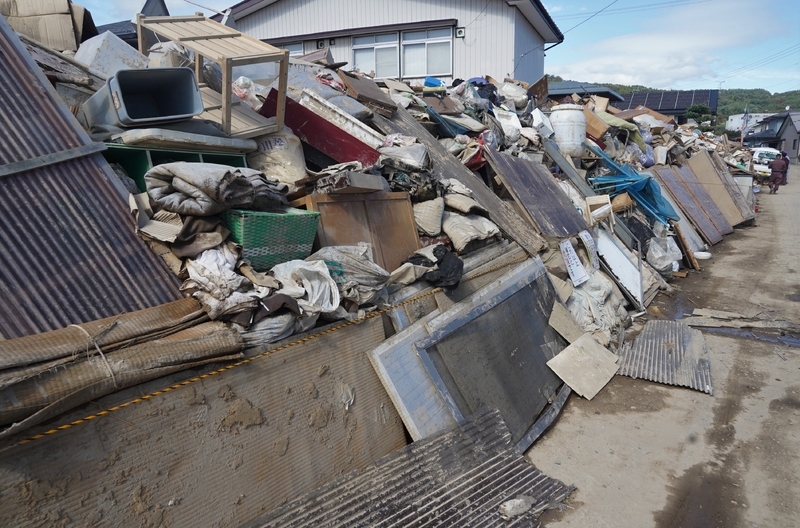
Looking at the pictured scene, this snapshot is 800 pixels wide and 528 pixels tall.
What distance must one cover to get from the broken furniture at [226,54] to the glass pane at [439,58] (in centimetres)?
925

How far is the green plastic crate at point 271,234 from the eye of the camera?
287 cm

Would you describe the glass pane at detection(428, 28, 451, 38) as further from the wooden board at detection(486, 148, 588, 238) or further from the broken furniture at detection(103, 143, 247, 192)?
the broken furniture at detection(103, 143, 247, 192)

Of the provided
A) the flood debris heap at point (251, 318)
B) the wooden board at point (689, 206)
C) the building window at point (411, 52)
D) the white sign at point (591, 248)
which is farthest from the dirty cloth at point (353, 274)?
the building window at point (411, 52)

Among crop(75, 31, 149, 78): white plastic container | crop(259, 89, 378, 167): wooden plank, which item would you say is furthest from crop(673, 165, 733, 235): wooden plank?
crop(75, 31, 149, 78): white plastic container

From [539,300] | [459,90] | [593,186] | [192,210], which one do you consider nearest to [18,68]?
[192,210]

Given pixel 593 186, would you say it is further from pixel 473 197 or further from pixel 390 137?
pixel 390 137

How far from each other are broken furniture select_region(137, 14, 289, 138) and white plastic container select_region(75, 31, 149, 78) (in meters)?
0.20

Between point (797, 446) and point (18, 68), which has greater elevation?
point (18, 68)

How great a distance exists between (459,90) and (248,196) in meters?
6.42

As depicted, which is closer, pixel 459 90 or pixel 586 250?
pixel 586 250

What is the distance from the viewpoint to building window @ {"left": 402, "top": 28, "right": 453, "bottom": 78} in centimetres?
1251

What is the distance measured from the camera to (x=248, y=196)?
9.46ft

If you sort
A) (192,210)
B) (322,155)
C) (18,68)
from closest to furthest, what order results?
(192,210) < (18,68) < (322,155)

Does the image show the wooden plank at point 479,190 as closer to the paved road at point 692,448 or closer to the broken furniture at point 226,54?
the paved road at point 692,448
